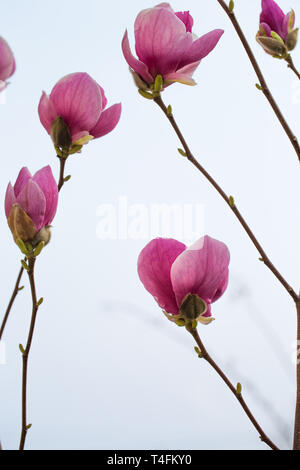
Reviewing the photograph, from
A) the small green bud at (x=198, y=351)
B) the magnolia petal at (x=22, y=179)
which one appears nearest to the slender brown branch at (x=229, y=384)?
the small green bud at (x=198, y=351)

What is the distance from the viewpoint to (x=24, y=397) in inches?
9.5

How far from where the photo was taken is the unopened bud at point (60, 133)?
0.93 feet

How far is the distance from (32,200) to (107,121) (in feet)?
0.25

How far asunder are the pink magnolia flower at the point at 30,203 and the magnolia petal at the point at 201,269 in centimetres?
6

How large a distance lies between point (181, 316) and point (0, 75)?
0.49 ft

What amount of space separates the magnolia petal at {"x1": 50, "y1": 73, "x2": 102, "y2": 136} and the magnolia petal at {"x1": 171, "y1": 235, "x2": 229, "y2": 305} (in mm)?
98

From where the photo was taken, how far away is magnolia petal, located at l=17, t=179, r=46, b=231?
24cm

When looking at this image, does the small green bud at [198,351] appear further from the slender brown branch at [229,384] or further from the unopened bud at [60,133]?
the unopened bud at [60,133]

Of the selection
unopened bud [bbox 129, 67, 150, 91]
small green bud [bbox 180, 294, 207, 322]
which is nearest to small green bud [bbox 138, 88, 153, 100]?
unopened bud [bbox 129, 67, 150, 91]

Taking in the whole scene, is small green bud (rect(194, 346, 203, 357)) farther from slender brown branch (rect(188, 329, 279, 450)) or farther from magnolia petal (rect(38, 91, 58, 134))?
magnolia petal (rect(38, 91, 58, 134))

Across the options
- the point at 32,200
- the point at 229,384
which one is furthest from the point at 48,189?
the point at 229,384
